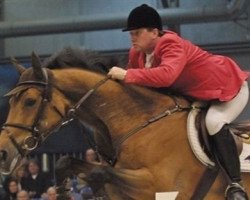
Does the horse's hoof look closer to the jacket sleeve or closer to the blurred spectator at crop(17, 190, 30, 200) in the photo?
the jacket sleeve

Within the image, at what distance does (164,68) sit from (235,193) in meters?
Result: 0.95

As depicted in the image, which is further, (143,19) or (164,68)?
(143,19)

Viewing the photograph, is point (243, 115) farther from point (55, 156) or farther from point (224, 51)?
point (55, 156)

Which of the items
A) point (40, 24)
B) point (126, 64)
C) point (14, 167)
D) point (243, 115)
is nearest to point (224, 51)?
point (243, 115)

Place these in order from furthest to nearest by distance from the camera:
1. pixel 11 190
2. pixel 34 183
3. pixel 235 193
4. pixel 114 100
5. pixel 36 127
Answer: pixel 34 183, pixel 11 190, pixel 114 100, pixel 235 193, pixel 36 127

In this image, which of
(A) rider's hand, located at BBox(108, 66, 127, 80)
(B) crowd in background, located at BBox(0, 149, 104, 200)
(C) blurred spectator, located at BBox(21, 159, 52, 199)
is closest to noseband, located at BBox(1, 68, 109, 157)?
(A) rider's hand, located at BBox(108, 66, 127, 80)

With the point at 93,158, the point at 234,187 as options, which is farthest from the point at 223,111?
the point at 93,158

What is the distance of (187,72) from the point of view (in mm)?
4273

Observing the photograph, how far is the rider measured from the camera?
4121mm

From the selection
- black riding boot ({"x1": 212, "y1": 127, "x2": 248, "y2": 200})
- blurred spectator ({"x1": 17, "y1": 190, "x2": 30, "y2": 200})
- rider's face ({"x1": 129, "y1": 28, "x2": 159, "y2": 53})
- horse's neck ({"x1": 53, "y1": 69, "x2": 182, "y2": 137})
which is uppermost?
rider's face ({"x1": 129, "y1": 28, "x2": 159, "y2": 53})

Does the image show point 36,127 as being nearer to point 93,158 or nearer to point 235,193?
point 235,193

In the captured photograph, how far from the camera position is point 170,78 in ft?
13.3

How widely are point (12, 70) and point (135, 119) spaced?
26.7 ft

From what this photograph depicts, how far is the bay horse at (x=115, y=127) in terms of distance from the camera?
4.01m
